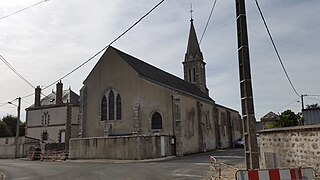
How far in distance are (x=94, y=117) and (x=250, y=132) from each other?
1112 inches

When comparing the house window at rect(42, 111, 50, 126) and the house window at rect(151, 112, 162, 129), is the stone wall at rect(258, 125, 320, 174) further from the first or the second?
the house window at rect(42, 111, 50, 126)

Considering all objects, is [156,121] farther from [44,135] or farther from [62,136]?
[44,135]

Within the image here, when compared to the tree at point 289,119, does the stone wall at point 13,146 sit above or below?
below

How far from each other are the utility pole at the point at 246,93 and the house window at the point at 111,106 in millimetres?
25427

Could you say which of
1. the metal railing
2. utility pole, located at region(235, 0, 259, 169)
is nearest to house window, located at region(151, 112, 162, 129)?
the metal railing

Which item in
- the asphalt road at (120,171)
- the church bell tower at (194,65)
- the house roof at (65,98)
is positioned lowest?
the asphalt road at (120,171)

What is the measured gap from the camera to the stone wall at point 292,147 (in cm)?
915

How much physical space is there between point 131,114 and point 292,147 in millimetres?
23907

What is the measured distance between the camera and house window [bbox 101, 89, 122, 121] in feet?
113

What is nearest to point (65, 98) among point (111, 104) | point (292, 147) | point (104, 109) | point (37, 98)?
point (37, 98)

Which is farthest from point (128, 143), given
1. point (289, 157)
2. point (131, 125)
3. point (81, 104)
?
point (289, 157)

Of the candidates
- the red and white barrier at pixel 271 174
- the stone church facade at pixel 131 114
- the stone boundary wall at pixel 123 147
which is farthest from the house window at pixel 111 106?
the red and white barrier at pixel 271 174

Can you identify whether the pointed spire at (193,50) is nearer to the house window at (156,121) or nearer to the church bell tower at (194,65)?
the church bell tower at (194,65)

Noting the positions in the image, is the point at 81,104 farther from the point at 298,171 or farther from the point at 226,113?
the point at 298,171
